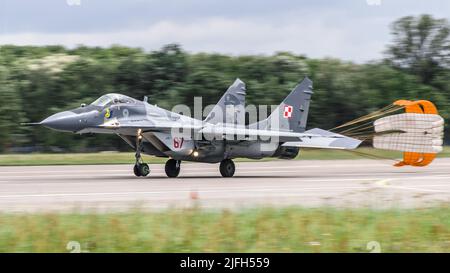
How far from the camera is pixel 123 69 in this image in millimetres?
40500

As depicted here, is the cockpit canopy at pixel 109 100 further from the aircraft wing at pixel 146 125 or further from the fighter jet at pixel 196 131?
the aircraft wing at pixel 146 125

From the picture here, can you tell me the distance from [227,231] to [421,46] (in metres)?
39.5

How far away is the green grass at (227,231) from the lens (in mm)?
8742

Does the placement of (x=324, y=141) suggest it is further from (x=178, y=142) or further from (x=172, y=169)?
(x=172, y=169)

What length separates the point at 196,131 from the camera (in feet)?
68.4

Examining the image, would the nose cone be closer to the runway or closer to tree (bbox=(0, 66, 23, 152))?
the runway

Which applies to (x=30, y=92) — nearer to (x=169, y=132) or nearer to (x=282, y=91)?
(x=282, y=91)

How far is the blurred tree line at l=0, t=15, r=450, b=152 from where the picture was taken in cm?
3669

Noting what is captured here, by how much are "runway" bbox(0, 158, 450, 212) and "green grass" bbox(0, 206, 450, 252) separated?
4.42 feet

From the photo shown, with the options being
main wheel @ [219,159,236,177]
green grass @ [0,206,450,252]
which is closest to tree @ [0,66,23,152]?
main wheel @ [219,159,236,177]

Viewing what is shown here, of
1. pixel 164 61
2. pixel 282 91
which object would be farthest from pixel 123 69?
pixel 282 91

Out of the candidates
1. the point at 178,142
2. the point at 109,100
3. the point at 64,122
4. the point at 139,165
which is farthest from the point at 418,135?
the point at 64,122

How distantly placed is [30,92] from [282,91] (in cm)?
1280

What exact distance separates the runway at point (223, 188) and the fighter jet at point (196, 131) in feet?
2.21
